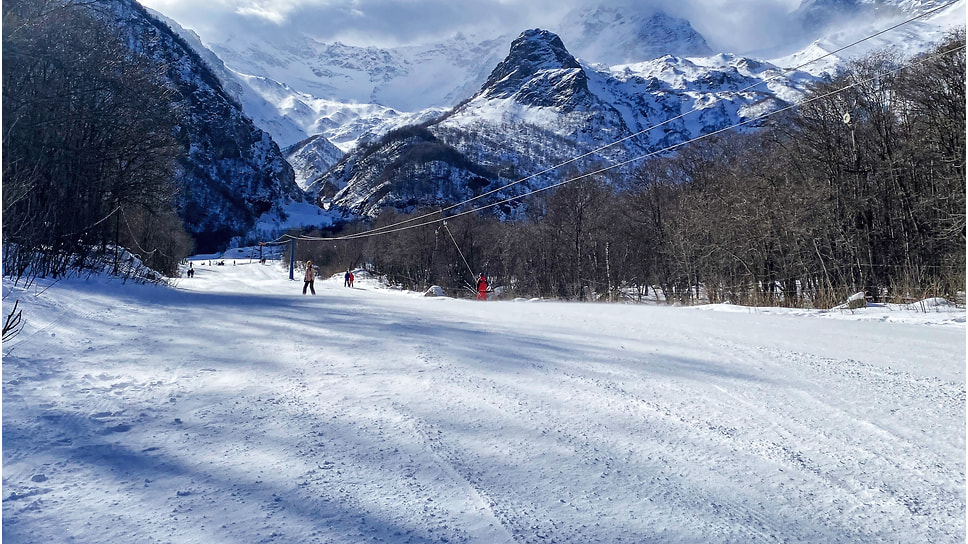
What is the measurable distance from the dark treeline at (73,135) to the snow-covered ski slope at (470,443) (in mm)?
3778

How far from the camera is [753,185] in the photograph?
699 inches

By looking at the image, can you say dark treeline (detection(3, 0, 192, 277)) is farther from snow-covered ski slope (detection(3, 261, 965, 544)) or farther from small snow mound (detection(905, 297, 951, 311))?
small snow mound (detection(905, 297, 951, 311))

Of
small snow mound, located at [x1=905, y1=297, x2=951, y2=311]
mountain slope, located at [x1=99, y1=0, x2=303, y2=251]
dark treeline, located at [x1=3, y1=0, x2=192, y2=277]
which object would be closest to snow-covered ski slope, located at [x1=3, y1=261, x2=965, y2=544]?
dark treeline, located at [x1=3, y1=0, x2=192, y2=277]

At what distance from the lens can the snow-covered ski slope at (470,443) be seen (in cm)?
159

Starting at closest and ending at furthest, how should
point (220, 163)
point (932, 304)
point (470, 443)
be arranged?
1. point (470, 443)
2. point (932, 304)
3. point (220, 163)

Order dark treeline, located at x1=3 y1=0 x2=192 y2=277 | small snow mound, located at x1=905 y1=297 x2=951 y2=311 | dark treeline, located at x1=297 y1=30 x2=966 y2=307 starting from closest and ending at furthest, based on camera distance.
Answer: dark treeline, located at x1=3 y1=0 x2=192 y2=277 < small snow mound, located at x1=905 y1=297 x2=951 y2=311 < dark treeline, located at x1=297 y1=30 x2=966 y2=307

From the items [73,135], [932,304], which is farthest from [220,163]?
[932,304]

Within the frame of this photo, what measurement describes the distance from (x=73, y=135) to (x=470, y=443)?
46.6ft

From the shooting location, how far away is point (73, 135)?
40.3 ft

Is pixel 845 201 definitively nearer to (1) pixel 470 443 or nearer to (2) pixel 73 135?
(1) pixel 470 443

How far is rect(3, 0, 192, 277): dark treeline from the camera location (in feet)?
27.3

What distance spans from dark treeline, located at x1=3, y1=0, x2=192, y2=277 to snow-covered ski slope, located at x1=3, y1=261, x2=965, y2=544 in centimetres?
378

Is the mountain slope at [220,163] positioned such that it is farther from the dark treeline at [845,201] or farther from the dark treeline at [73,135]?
the dark treeline at [845,201]

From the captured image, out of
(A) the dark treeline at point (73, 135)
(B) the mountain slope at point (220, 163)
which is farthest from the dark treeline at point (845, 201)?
(B) the mountain slope at point (220, 163)
